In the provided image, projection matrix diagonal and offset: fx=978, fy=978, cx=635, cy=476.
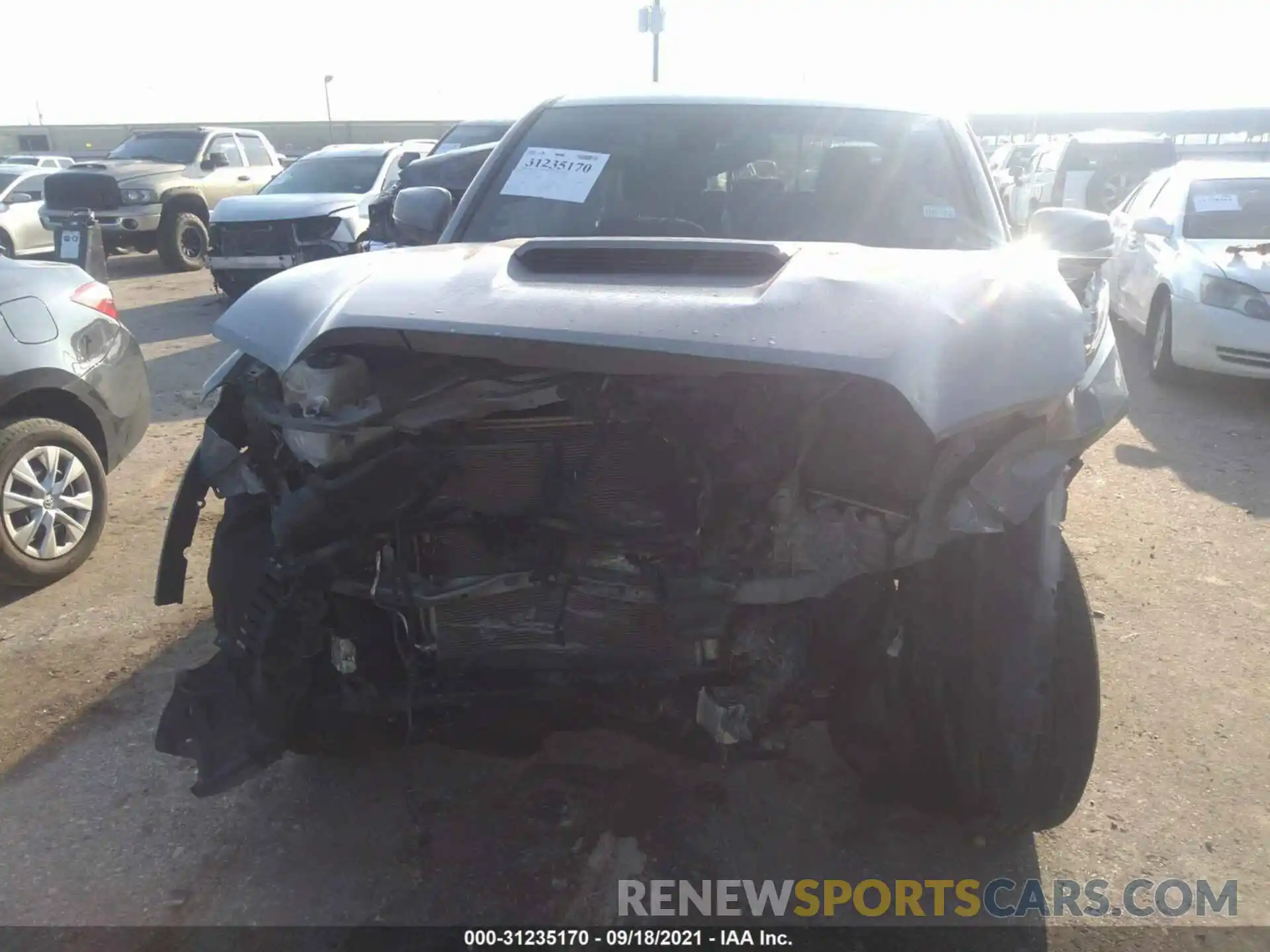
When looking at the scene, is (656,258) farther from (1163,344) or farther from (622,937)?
(1163,344)

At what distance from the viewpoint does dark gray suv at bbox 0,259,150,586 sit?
3953mm

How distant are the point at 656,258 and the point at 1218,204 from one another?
22.7 ft

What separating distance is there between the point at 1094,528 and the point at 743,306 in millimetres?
3376

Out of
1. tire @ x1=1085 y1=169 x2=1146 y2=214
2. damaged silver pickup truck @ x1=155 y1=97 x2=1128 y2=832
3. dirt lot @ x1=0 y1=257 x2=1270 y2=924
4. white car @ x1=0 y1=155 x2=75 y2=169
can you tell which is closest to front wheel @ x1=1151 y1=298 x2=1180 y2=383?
dirt lot @ x1=0 y1=257 x2=1270 y2=924

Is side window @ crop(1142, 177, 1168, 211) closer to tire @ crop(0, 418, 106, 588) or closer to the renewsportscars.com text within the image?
the renewsportscars.com text

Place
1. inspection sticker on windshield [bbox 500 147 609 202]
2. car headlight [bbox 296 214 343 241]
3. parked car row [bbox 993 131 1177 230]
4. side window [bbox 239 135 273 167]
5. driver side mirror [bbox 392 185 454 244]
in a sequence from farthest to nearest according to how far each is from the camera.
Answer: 1. side window [bbox 239 135 273 167]
2. parked car row [bbox 993 131 1177 230]
3. car headlight [bbox 296 214 343 241]
4. driver side mirror [bbox 392 185 454 244]
5. inspection sticker on windshield [bbox 500 147 609 202]

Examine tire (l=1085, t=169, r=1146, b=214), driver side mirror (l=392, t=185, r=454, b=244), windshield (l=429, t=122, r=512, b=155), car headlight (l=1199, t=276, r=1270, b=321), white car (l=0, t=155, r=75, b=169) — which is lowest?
white car (l=0, t=155, r=75, b=169)

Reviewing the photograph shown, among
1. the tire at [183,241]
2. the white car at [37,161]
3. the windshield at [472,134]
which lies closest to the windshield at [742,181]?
the windshield at [472,134]

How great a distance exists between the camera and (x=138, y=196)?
1362 centimetres

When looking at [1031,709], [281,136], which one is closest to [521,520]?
[1031,709]

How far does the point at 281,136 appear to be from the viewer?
44906 millimetres

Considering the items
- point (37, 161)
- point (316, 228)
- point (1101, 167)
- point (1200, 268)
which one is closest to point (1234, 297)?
point (1200, 268)

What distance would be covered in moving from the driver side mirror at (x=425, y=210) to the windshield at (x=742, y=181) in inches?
9.4

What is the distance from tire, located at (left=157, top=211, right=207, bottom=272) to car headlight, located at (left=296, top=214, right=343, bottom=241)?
4.99m
